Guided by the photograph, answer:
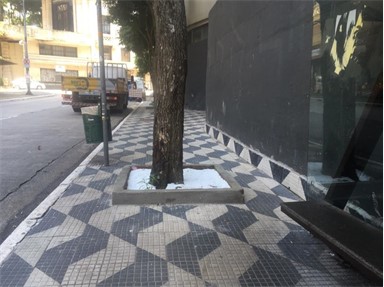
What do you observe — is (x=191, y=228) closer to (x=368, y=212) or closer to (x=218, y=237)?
(x=218, y=237)

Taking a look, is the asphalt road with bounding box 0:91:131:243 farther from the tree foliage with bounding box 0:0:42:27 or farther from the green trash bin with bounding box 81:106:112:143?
the tree foliage with bounding box 0:0:42:27

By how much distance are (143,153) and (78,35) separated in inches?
1719

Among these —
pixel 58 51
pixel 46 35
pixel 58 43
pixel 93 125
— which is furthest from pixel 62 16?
pixel 93 125

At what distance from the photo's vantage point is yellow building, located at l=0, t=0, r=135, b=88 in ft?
149

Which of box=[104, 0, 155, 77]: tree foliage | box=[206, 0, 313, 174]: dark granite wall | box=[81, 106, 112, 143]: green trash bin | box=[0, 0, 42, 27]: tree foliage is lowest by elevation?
box=[81, 106, 112, 143]: green trash bin

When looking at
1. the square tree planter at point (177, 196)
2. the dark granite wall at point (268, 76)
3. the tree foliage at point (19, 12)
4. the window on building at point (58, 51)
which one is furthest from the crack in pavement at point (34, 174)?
the window on building at point (58, 51)

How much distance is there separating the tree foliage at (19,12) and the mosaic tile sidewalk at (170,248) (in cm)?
3581

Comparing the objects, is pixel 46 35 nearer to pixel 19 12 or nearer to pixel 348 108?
pixel 19 12

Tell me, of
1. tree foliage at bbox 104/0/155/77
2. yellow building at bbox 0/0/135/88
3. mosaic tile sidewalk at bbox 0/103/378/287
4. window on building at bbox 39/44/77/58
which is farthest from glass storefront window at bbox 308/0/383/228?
window on building at bbox 39/44/77/58

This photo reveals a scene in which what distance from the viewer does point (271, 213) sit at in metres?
4.31

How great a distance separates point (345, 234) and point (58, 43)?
49880 mm

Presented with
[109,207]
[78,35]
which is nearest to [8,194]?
[109,207]

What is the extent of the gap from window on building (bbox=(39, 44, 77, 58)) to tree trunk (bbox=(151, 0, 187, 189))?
47437mm

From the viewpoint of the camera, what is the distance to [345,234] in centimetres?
276
